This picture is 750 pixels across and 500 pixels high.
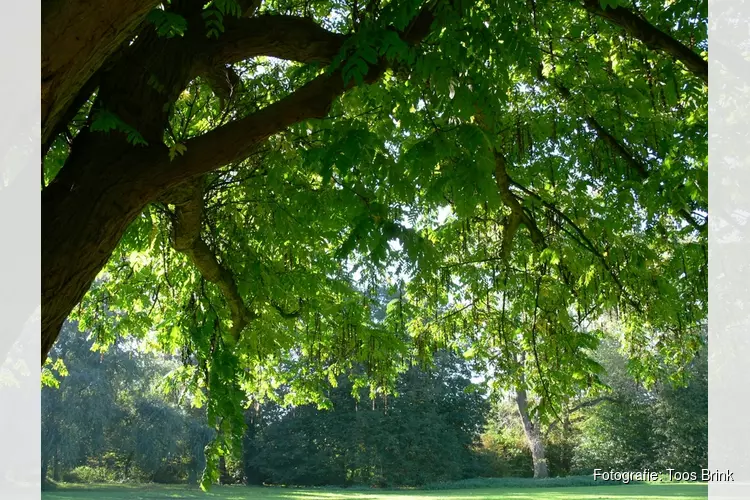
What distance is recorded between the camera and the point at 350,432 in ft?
72.9

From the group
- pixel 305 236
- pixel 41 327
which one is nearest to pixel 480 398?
pixel 305 236

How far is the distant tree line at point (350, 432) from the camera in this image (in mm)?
20875

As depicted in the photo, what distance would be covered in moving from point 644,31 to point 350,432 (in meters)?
20.2

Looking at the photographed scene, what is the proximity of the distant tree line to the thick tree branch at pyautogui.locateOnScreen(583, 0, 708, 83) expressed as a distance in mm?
18220

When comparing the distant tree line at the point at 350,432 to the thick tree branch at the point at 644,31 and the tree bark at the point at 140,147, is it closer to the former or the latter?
the thick tree branch at the point at 644,31

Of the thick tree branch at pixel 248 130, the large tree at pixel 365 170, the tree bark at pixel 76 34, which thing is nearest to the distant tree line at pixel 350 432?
the large tree at pixel 365 170

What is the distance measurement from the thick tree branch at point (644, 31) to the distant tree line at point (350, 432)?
18.2m

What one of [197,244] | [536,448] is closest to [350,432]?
[536,448]

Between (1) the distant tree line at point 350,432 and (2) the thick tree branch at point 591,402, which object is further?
(2) the thick tree branch at point 591,402

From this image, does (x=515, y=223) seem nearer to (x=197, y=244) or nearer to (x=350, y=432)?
(x=197, y=244)

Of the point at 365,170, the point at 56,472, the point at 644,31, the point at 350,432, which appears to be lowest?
the point at 56,472
